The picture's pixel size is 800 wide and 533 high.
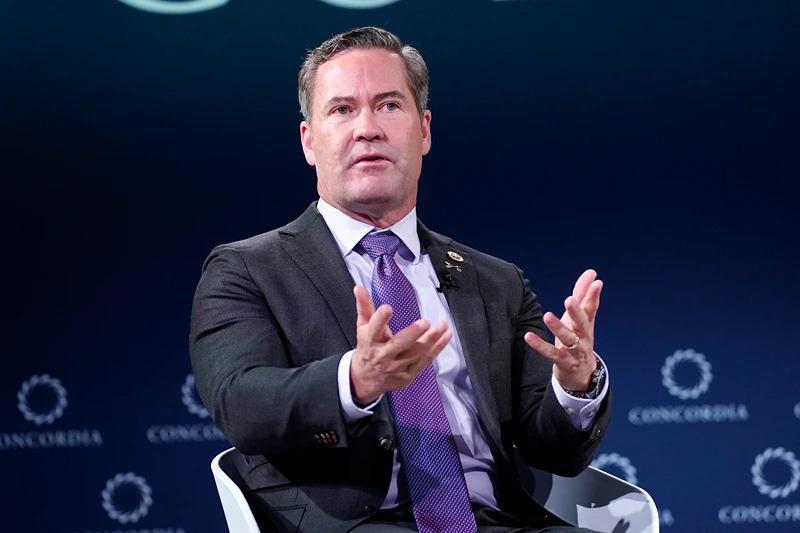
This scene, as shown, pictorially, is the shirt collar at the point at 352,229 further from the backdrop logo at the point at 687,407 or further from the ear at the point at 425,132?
the backdrop logo at the point at 687,407

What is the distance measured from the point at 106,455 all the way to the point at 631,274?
233cm

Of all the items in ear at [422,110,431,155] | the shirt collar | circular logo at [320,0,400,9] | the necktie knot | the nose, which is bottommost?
the necktie knot

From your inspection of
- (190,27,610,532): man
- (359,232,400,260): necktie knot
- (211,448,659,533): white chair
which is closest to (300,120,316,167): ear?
(190,27,610,532): man

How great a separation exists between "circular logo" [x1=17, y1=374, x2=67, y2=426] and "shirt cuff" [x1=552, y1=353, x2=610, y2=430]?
234 centimetres

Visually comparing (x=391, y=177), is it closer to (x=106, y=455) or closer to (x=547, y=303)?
(x=547, y=303)

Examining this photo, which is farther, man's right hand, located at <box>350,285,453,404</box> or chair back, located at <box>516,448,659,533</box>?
chair back, located at <box>516,448,659,533</box>

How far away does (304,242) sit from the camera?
208 centimetres

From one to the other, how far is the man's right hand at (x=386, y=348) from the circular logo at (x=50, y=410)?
234cm

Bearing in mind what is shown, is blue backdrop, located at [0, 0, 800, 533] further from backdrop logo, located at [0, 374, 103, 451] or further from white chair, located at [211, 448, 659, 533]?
white chair, located at [211, 448, 659, 533]

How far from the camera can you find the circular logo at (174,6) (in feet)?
11.5

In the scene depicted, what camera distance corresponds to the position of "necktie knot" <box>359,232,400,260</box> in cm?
209

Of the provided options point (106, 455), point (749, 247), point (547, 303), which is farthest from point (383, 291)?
point (749, 247)

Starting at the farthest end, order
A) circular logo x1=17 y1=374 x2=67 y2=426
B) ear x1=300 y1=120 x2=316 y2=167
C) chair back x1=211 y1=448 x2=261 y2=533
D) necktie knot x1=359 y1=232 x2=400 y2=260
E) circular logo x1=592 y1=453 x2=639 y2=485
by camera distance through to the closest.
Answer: circular logo x1=592 y1=453 x2=639 y2=485 < circular logo x1=17 y1=374 x2=67 y2=426 < ear x1=300 y1=120 x2=316 y2=167 < necktie knot x1=359 y1=232 x2=400 y2=260 < chair back x1=211 y1=448 x2=261 y2=533

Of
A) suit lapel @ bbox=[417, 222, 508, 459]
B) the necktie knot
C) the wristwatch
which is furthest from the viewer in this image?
the necktie knot
